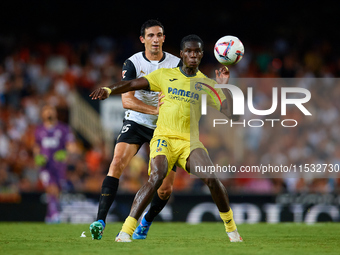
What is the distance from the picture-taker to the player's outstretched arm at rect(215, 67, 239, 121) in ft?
20.6

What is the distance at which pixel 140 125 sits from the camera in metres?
7.16

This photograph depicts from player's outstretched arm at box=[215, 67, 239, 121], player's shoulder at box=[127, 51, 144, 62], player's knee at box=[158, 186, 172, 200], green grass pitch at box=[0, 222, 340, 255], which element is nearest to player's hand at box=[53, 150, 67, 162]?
green grass pitch at box=[0, 222, 340, 255]

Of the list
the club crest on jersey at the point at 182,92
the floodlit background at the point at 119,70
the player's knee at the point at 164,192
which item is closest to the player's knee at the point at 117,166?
the player's knee at the point at 164,192

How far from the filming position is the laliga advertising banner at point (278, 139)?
45.3ft

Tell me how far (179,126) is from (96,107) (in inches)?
330

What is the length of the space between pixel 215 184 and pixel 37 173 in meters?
8.36

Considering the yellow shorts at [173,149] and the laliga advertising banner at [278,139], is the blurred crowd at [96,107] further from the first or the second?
the yellow shorts at [173,149]

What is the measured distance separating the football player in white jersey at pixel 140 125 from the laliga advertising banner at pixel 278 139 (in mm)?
5771

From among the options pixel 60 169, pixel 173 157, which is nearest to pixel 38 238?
pixel 173 157

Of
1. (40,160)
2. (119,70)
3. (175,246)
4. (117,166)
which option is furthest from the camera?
(119,70)

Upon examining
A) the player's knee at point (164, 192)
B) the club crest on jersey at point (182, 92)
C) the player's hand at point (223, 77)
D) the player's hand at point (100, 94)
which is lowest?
the player's knee at point (164, 192)

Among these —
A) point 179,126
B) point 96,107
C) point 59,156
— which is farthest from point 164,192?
point 96,107

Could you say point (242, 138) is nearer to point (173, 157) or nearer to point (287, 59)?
point (287, 59)

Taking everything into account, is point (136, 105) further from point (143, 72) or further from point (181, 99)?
point (181, 99)
